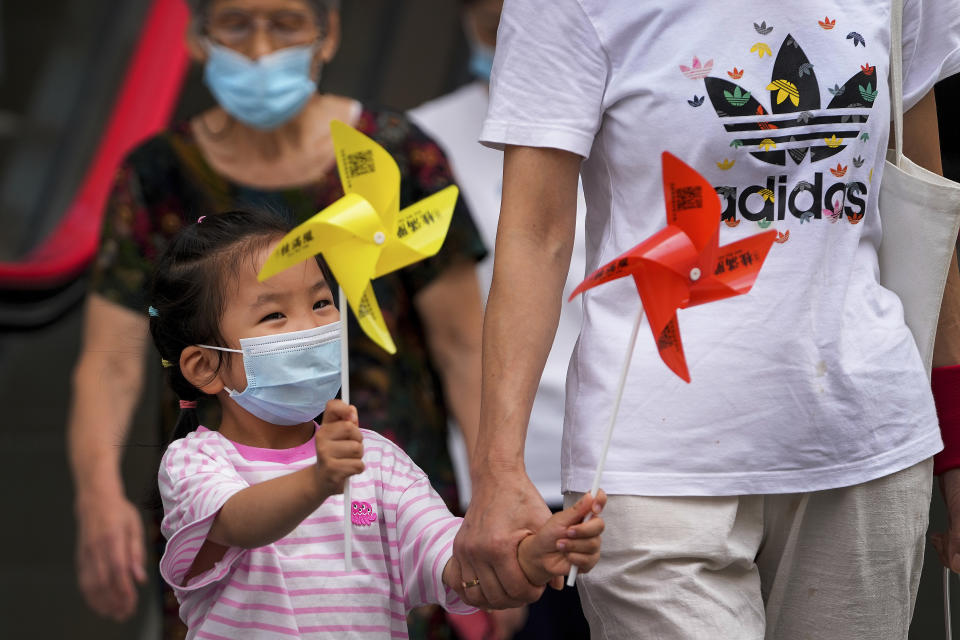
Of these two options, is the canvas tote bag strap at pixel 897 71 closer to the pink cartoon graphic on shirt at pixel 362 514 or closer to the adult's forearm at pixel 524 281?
the adult's forearm at pixel 524 281

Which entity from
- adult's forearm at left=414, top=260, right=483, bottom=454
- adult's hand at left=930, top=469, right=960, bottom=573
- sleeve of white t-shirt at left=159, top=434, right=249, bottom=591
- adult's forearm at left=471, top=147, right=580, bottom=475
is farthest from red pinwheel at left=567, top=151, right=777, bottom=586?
adult's forearm at left=414, top=260, right=483, bottom=454

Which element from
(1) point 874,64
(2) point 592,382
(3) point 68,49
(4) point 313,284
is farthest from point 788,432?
(3) point 68,49

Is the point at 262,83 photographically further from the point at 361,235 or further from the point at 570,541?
the point at 570,541

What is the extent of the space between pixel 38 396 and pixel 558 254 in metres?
6.11

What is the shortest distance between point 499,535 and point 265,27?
82.8 inches

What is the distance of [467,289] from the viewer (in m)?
3.55

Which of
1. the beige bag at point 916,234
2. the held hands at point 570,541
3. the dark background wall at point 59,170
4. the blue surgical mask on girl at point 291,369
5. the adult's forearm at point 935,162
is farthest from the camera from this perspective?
the dark background wall at point 59,170

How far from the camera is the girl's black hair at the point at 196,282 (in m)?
2.51

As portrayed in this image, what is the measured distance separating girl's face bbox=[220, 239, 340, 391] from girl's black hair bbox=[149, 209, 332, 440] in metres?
0.03

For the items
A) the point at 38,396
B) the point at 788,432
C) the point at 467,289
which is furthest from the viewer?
the point at 38,396

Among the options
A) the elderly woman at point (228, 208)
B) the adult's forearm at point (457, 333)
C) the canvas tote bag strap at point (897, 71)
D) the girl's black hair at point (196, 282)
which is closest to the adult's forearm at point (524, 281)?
the girl's black hair at point (196, 282)

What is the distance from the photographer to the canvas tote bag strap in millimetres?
2436

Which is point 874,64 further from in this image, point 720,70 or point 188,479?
point 188,479

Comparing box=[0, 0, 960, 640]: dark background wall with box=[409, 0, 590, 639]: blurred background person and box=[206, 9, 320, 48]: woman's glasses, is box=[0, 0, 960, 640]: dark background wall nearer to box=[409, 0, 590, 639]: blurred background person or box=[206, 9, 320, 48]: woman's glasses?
box=[409, 0, 590, 639]: blurred background person
